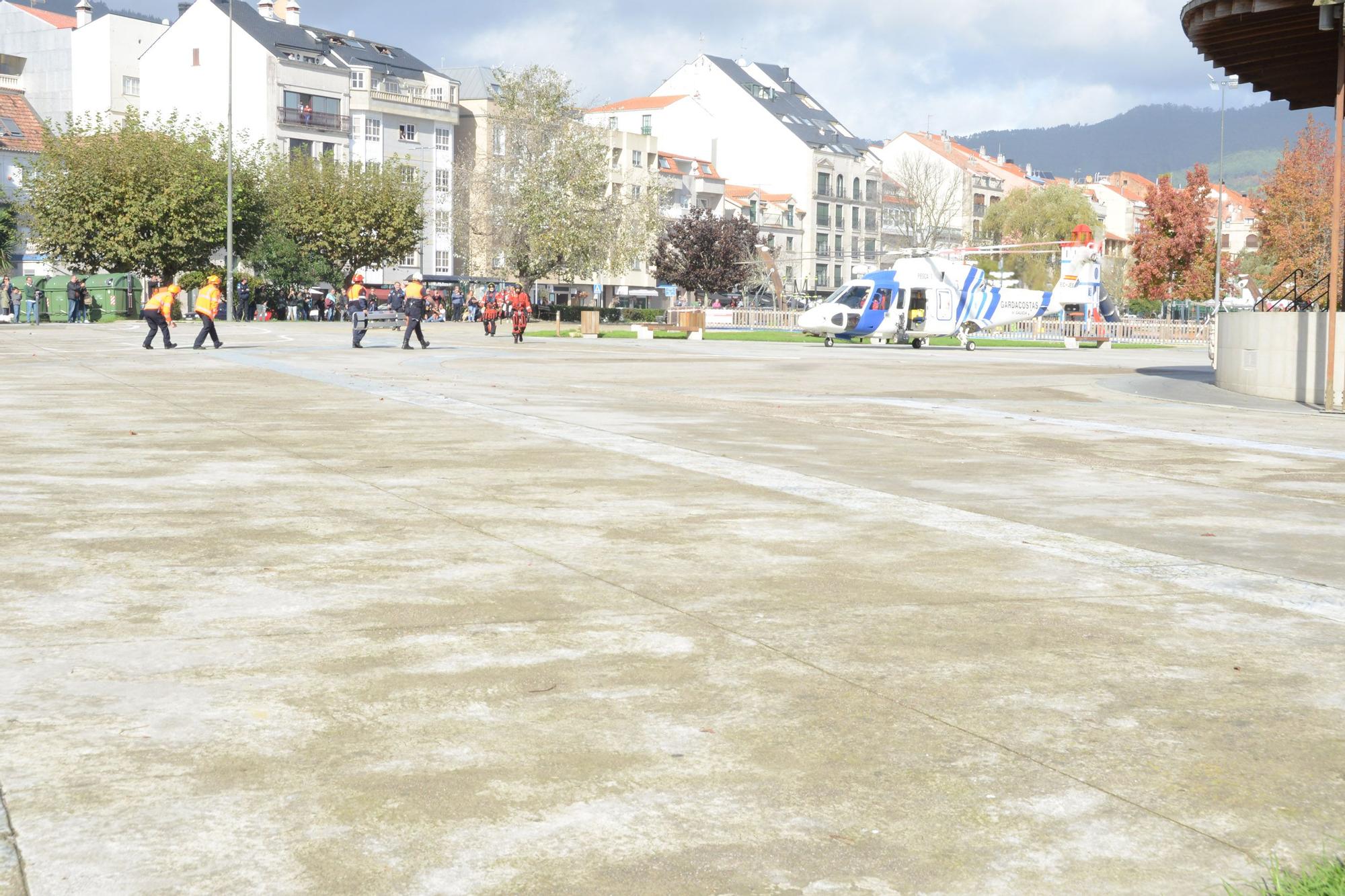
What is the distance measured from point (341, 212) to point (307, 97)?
62.4 feet

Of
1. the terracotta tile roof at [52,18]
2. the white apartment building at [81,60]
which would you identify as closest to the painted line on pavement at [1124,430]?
the white apartment building at [81,60]

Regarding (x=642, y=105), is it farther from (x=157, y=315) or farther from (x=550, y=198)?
(x=157, y=315)

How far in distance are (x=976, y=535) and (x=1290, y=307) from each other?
669 inches

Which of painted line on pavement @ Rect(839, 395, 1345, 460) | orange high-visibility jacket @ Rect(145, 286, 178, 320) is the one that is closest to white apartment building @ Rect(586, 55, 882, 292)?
orange high-visibility jacket @ Rect(145, 286, 178, 320)

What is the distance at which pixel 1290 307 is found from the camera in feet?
77.3

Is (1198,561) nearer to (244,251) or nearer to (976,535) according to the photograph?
(976,535)

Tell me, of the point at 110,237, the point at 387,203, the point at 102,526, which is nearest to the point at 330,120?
the point at 387,203

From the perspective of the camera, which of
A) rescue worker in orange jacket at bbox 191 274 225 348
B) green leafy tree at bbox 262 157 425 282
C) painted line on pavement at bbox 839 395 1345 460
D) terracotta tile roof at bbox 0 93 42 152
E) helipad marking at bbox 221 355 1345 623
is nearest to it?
helipad marking at bbox 221 355 1345 623

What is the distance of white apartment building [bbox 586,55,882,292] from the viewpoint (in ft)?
368

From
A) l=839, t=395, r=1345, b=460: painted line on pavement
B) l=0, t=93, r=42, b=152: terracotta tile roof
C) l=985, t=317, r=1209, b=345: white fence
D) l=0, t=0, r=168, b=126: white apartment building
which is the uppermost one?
l=0, t=0, r=168, b=126: white apartment building

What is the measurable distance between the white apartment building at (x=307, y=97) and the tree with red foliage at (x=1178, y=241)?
1468 inches

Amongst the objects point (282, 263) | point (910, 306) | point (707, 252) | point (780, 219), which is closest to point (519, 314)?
point (910, 306)

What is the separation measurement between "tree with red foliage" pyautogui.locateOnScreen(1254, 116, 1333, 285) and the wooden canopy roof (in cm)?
2141

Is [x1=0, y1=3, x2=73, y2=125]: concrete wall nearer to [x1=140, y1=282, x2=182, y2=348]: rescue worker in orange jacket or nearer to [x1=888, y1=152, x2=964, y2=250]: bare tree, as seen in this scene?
[x1=888, y1=152, x2=964, y2=250]: bare tree
